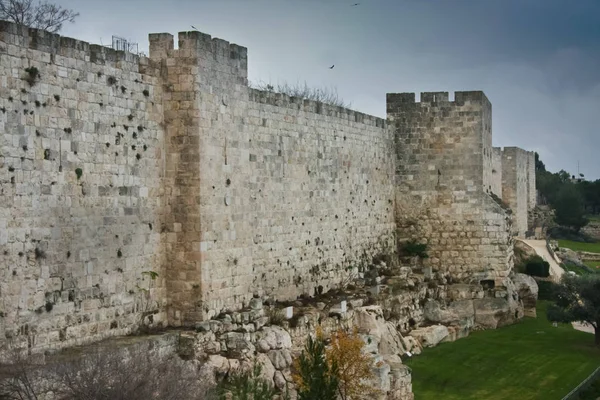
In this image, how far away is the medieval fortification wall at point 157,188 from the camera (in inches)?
Answer: 531

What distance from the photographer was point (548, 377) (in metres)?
21.1

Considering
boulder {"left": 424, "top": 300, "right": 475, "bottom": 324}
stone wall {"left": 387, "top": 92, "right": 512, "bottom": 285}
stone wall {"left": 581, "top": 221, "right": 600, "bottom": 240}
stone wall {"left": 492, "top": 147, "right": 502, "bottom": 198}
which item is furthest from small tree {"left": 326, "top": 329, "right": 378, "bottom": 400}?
stone wall {"left": 581, "top": 221, "right": 600, "bottom": 240}

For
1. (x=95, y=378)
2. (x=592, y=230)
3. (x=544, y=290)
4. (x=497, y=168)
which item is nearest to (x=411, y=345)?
(x=95, y=378)

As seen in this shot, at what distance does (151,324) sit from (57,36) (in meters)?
5.02

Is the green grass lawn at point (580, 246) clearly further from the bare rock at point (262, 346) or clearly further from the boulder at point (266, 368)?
the boulder at point (266, 368)

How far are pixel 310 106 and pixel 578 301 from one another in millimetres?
9758

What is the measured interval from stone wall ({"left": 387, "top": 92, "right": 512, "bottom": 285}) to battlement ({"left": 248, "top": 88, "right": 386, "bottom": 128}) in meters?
1.24

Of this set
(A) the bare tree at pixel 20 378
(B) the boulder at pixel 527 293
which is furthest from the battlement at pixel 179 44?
(B) the boulder at pixel 527 293

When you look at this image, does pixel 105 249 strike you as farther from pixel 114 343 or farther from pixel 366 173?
pixel 366 173

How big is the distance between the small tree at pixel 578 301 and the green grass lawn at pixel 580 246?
3354 cm

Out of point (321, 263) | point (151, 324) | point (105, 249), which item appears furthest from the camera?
point (321, 263)

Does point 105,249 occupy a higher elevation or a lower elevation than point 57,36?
lower

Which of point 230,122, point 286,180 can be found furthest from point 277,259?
point 230,122

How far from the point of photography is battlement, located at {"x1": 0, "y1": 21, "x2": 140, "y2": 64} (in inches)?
522
